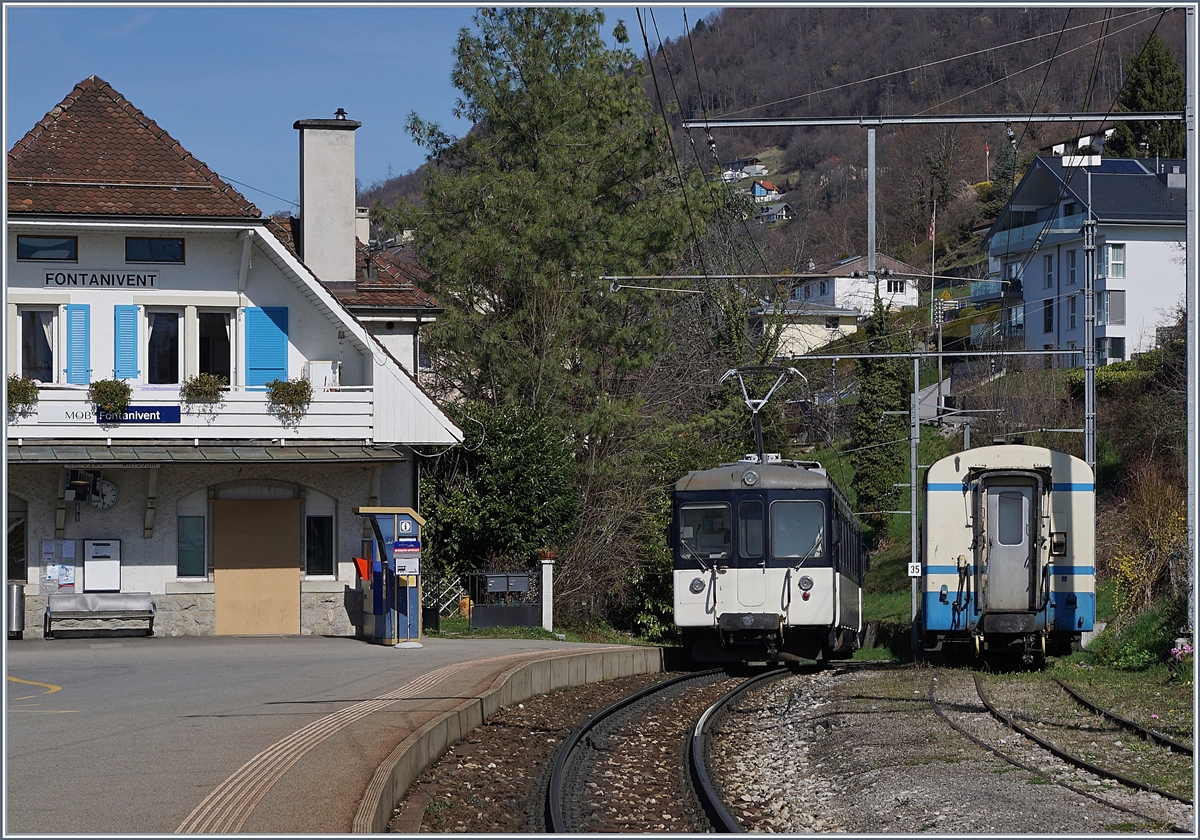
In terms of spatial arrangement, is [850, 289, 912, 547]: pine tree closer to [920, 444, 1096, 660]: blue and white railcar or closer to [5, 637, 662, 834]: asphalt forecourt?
[920, 444, 1096, 660]: blue and white railcar

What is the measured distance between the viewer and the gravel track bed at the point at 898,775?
9.28m

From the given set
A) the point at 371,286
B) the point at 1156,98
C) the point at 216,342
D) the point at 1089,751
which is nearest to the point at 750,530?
the point at 1089,751

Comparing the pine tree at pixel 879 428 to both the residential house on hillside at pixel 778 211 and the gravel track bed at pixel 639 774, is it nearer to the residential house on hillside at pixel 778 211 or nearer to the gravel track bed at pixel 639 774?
the gravel track bed at pixel 639 774

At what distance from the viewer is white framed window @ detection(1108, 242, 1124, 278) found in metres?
60.2

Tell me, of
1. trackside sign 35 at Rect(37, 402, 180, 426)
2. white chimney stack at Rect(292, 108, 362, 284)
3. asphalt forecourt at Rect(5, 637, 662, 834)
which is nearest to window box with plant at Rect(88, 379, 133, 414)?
trackside sign 35 at Rect(37, 402, 180, 426)

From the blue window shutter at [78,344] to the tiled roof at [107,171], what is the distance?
5.95 feet

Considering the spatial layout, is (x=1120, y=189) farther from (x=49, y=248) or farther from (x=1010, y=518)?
(x=49, y=248)

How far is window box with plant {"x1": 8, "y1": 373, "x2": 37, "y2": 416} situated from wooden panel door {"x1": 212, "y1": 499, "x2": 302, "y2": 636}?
3562 mm

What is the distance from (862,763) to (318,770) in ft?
16.1

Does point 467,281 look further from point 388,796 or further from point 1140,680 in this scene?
point 388,796

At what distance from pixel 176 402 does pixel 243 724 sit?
42.9 ft

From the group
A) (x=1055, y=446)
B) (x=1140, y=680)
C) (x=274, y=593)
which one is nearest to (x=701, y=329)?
(x=1055, y=446)

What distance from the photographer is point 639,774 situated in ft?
40.0

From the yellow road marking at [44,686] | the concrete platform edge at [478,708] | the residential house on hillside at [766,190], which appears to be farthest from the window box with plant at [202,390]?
the residential house on hillside at [766,190]
